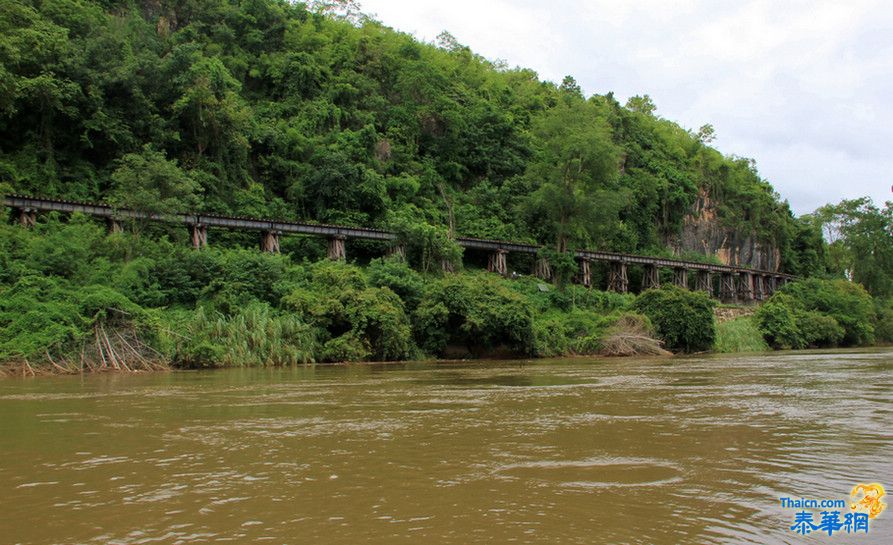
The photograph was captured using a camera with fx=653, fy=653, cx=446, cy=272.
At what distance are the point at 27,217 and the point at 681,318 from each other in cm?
3388

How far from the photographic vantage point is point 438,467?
19.9ft

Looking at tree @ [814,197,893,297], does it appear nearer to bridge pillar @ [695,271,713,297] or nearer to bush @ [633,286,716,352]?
bridge pillar @ [695,271,713,297]

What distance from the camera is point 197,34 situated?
57312mm

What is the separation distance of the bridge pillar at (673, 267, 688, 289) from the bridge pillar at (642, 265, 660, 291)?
8.04 feet

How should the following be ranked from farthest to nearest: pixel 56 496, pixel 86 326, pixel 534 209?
1. pixel 534 209
2. pixel 86 326
3. pixel 56 496

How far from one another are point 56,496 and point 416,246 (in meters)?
33.2

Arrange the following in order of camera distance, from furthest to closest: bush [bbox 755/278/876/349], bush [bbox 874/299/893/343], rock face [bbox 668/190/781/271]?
rock face [bbox 668/190/781/271] < bush [bbox 874/299/893/343] < bush [bbox 755/278/876/349]

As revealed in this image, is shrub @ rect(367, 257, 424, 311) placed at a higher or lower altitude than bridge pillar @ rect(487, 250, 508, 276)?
lower

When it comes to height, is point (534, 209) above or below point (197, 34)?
below

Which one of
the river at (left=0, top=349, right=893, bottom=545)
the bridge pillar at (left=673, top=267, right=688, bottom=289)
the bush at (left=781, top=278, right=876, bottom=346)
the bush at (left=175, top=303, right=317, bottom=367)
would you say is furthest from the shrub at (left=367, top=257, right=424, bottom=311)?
the bridge pillar at (left=673, top=267, right=688, bottom=289)

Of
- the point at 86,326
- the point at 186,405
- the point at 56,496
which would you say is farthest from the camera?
the point at 86,326

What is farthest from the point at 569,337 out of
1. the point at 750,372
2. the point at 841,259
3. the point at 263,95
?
the point at 841,259

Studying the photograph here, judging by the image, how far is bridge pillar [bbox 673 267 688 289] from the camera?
59.6 meters

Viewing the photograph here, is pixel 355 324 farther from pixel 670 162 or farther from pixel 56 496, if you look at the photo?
pixel 670 162
